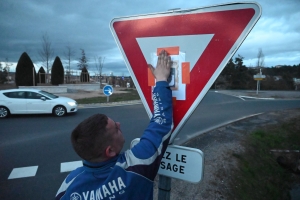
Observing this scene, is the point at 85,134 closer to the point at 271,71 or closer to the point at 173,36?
the point at 173,36

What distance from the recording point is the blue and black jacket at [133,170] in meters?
1.12

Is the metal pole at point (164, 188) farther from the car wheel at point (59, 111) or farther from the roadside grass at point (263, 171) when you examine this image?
the car wheel at point (59, 111)

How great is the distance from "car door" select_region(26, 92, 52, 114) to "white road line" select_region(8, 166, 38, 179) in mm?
6917

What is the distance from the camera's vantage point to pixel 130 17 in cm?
150

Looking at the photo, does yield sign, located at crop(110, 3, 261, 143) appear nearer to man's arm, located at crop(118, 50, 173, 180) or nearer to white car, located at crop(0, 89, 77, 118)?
man's arm, located at crop(118, 50, 173, 180)

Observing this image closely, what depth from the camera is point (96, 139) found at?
1.17 m

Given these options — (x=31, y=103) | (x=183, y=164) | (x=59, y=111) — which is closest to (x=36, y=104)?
(x=31, y=103)

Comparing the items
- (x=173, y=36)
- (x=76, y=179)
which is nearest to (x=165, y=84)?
(x=173, y=36)

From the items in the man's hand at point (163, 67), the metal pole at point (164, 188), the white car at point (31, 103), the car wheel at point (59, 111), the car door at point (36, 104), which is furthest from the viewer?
the car wheel at point (59, 111)

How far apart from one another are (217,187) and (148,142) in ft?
10.9

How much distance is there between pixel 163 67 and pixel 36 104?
11.4 m

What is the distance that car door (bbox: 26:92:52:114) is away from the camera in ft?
35.7

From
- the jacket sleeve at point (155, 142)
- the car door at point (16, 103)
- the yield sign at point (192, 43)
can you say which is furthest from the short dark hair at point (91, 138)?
the car door at point (16, 103)

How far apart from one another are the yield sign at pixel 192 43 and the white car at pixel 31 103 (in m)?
10.8
